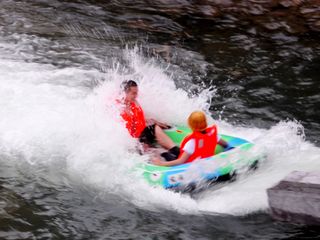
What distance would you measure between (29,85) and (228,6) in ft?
18.7

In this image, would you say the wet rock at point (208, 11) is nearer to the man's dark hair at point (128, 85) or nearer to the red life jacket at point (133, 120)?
the man's dark hair at point (128, 85)

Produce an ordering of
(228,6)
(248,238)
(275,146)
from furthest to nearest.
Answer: (228,6) < (275,146) < (248,238)

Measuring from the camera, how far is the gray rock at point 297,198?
627cm

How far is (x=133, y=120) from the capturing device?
8117mm

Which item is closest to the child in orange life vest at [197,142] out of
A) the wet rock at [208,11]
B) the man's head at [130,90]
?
the man's head at [130,90]

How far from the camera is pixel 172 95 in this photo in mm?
9250

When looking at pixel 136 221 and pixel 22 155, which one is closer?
pixel 136 221

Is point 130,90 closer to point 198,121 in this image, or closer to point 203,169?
point 198,121

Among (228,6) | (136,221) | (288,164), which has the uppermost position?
(228,6)

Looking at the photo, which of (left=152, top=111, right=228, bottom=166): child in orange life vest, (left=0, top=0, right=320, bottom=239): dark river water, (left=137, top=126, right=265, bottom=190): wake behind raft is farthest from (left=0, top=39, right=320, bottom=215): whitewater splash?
(left=152, top=111, right=228, bottom=166): child in orange life vest

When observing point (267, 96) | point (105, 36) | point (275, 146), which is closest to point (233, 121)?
point (267, 96)

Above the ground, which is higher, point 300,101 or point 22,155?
point 300,101

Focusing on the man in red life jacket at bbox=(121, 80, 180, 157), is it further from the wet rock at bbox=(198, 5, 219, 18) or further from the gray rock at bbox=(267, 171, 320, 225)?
the wet rock at bbox=(198, 5, 219, 18)

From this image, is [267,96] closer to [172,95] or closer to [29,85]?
[172,95]
